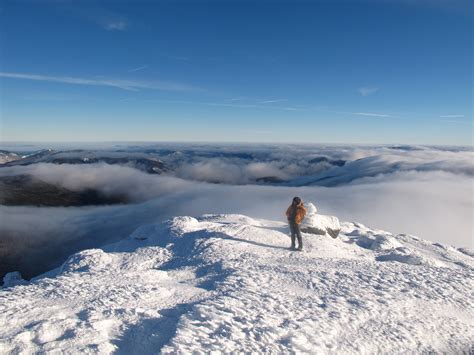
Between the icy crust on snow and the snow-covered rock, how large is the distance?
15.2 ft

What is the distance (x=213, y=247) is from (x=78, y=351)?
31.4 feet

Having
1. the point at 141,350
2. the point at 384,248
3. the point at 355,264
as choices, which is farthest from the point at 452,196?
the point at 141,350

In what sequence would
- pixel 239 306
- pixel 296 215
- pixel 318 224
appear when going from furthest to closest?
1. pixel 318 224
2. pixel 296 215
3. pixel 239 306

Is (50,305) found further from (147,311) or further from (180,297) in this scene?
(180,297)

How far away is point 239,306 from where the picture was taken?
9.46m

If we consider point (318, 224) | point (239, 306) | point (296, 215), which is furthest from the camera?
point (318, 224)

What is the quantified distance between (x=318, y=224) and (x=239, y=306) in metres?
13.4

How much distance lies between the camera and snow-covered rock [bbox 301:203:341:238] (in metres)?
21.1

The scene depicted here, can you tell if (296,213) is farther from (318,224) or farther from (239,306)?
(239,306)

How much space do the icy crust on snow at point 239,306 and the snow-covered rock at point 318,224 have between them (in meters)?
4.64

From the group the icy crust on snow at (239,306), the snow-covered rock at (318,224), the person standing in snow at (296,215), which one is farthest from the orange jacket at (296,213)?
the snow-covered rock at (318,224)

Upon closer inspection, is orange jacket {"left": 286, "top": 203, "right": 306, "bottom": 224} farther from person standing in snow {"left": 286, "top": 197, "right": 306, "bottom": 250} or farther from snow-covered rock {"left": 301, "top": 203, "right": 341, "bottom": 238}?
snow-covered rock {"left": 301, "top": 203, "right": 341, "bottom": 238}

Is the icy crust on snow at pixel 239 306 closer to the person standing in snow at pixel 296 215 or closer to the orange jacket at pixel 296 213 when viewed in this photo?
the person standing in snow at pixel 296 215

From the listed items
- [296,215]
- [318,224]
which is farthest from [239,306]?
[318,224]
